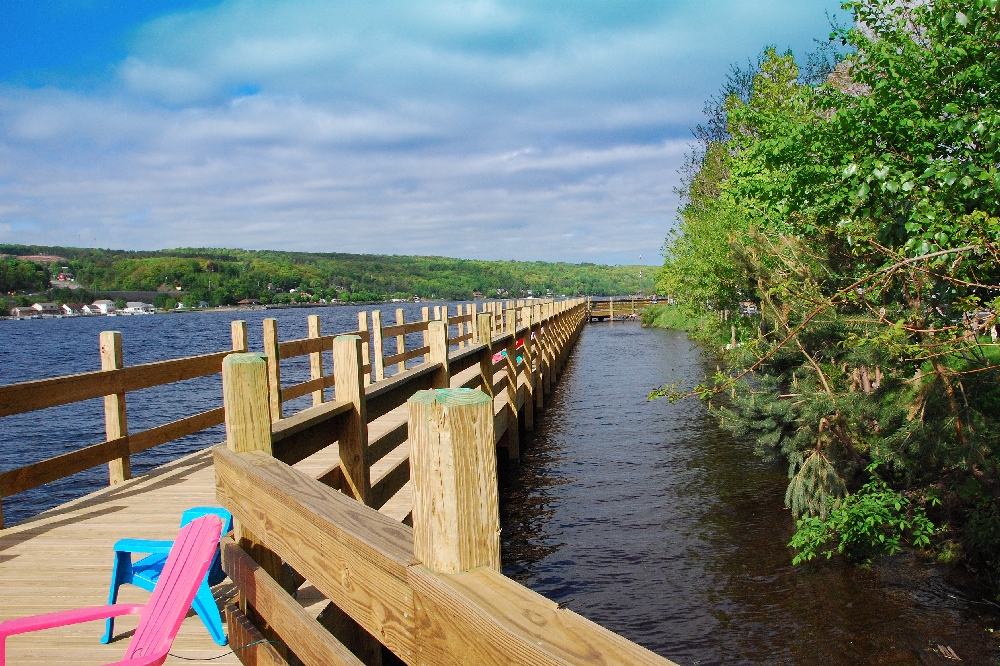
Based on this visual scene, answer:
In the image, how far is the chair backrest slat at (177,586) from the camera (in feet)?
8.63

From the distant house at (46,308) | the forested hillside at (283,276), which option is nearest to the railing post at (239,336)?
the forested hillside at (283,276)

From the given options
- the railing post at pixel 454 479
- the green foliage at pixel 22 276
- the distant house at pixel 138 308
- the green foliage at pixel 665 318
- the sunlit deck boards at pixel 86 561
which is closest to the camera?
the railing post at pixel 454 479

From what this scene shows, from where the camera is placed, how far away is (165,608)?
279 cm

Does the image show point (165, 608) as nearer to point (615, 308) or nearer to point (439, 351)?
point (439, 351)

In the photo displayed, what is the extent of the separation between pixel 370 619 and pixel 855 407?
283 inches

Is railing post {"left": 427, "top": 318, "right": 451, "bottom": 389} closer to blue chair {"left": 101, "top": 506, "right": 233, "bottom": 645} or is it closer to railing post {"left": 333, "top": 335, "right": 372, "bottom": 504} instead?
railing post {"left": 333, "top": 335, "right": 372, "bottom": 504}

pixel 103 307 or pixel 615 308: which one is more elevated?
pixel 103 307

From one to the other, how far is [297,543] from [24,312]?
167m

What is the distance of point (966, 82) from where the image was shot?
5.73 metres

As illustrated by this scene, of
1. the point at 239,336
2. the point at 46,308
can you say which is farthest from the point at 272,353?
the point at 46,308

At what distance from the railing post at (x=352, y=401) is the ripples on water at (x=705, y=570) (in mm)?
3696

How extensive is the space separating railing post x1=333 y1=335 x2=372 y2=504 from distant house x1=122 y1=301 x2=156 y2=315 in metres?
153

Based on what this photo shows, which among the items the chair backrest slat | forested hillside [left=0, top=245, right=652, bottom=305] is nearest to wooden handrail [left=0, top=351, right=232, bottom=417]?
the chair backrest slat

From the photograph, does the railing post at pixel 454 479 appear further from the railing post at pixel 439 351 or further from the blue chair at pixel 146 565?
the railing post at pixel 439 351
